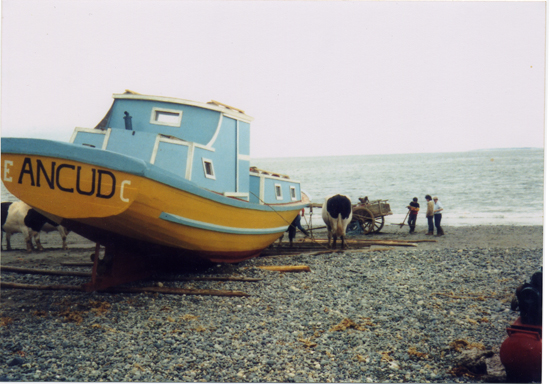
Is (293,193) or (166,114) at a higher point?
(166,114)

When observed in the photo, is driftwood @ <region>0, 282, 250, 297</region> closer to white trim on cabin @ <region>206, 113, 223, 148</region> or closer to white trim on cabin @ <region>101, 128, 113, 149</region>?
white trim on cabin @ <region>101, 128, 113, 149</region>

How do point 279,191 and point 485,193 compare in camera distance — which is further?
point 485,193

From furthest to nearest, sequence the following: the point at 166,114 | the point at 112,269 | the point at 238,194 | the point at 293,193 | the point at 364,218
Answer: the point at 364,218 → the point at 293,193 → the point at 238,194 → the point at 166,114 → the point at 112,269

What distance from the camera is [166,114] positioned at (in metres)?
7.01

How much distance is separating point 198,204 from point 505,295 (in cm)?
491

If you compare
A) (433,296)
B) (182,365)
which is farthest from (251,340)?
(433,296)

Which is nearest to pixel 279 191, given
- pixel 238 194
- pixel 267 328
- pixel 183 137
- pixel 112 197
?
pixel 238 194

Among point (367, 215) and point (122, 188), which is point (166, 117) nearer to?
point (122, 188)

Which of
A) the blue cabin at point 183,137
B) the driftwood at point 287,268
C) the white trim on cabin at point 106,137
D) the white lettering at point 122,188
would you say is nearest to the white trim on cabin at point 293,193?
the blue cabin at point 183,137

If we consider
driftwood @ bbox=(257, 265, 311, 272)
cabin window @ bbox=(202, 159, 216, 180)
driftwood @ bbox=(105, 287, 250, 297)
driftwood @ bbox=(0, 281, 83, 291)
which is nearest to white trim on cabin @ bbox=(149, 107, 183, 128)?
cabin window @ bbox=(202, 159, 216, 180)

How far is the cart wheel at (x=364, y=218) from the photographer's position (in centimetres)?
1544

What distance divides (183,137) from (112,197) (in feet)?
8.66

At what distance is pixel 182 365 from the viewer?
152 inches

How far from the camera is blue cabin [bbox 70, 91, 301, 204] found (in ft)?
20.7
